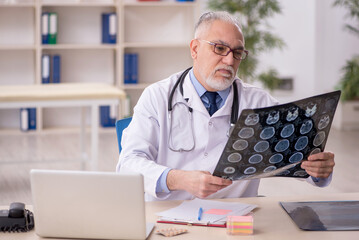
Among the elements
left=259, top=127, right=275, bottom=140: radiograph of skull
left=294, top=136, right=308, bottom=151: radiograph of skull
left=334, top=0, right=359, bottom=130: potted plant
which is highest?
left=259, top=127, right=275, bottom=140: radiograph of skull

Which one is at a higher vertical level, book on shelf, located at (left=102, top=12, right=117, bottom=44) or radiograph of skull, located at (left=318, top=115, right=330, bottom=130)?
book on shelf, located at (left=102, top=12, right=117, bottom=44)

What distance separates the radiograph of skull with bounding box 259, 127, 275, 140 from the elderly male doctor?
0.42 metres

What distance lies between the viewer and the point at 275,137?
5.53 feet

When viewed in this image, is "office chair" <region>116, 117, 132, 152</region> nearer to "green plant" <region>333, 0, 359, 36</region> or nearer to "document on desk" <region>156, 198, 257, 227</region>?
"document on desk" <region>156, 198, 257, 227</region>

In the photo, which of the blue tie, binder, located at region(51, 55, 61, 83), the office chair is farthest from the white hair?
binder, located at region(51, 55, 61, 83)

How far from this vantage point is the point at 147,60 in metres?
6.93

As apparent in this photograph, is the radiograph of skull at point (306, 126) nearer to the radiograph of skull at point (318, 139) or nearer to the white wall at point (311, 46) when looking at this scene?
the radiograph of skull at point (318, 139)

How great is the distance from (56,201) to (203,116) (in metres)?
0.78

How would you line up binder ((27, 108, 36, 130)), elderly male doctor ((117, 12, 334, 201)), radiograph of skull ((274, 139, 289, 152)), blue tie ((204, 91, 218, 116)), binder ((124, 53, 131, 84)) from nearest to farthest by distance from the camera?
1. radiograph of skull ((274, 139, 289, 152))
2. elderly male doctor ((117, 12, 334, 201))
3. blue tie ((204, 91, 218, 116))
4. binder ((27, 108, 36, 130))
5. binder ((124, 53, 131, 84))

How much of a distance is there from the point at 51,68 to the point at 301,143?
5.10 meters

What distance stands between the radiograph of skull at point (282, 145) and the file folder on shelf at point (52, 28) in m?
5.05

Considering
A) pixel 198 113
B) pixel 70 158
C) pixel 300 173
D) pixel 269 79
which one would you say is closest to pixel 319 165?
pixel 300 173

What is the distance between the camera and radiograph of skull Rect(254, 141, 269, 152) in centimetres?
168

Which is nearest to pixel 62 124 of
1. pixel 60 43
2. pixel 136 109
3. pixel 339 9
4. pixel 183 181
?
pixel 60 43
